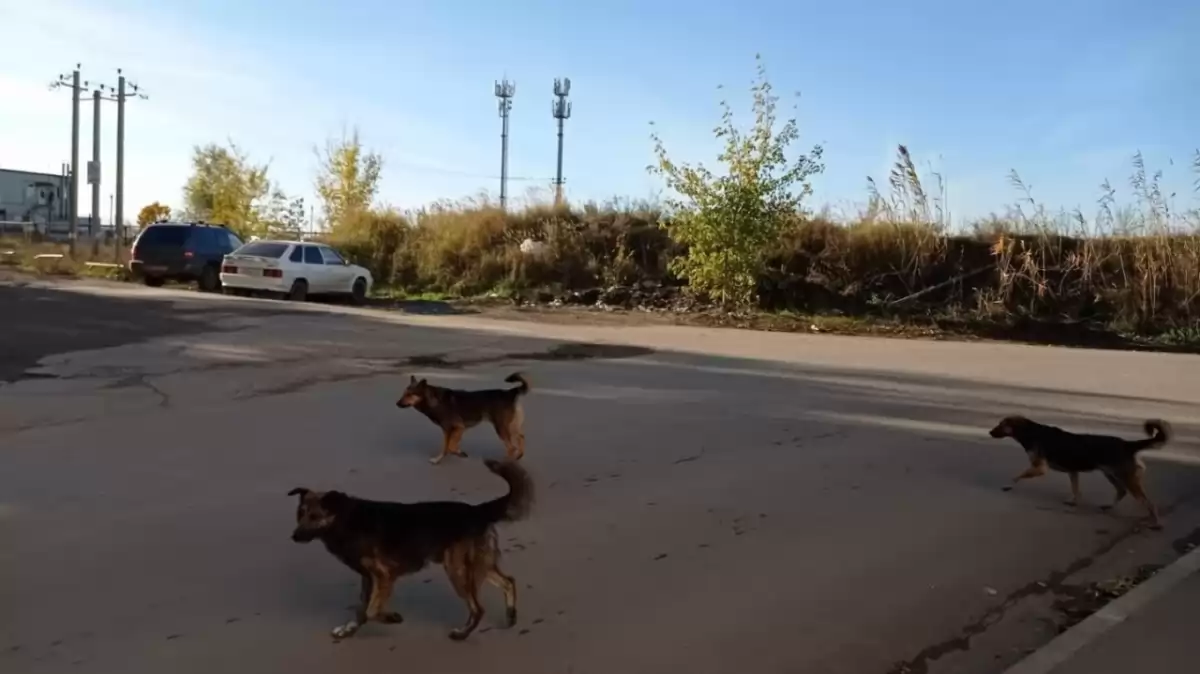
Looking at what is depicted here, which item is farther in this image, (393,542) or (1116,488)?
(1116,488)

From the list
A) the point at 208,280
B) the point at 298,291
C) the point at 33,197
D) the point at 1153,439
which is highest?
the point at 33,197

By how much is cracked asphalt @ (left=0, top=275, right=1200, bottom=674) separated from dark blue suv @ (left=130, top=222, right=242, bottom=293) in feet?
47.7

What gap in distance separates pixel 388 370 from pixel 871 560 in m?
8.52

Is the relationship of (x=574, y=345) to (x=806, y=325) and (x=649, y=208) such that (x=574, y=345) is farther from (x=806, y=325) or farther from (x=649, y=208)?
(x=649, y=208)

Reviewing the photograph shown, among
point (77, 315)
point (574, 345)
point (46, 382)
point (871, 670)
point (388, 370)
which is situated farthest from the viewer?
point (77, 315)

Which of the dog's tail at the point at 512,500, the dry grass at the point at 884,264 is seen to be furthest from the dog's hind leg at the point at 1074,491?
the dry grass at the point at 884,264

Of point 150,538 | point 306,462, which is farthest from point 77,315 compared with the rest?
point 150,538

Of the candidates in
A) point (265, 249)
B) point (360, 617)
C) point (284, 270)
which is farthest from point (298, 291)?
point (360, 617)

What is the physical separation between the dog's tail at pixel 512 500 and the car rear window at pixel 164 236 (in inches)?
1020

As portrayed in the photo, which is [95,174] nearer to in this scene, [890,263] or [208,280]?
[208,280]

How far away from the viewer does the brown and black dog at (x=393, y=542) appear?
15.7 ft

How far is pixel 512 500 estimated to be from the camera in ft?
16.4

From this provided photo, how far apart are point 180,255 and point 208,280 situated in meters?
0.93

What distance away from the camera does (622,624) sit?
5074mm
